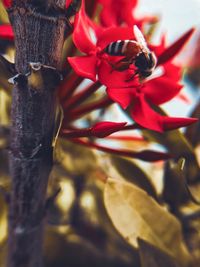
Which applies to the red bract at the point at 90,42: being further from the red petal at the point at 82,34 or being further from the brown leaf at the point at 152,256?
the brown leaf at the point at 152,256

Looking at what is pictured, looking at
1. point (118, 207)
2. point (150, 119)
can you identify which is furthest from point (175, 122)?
point (118, 207)

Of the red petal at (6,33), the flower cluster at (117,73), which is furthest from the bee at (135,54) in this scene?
the red petal at (6,33)

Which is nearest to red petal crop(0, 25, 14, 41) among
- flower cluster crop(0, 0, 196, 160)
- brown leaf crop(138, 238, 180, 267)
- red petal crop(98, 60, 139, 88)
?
flower cluster crop(0, 0, 196, 160)

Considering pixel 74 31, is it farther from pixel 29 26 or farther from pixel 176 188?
pixel 176 188

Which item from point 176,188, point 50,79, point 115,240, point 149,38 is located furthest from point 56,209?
point 50,79

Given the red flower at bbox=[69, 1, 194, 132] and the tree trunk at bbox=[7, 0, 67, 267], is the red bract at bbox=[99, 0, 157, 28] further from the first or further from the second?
the tree trunk at bbox=[7, 0, 67, 267]

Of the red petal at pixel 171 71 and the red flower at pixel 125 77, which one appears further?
the red petal at pixel 171 71

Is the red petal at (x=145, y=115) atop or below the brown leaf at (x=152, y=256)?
atop
